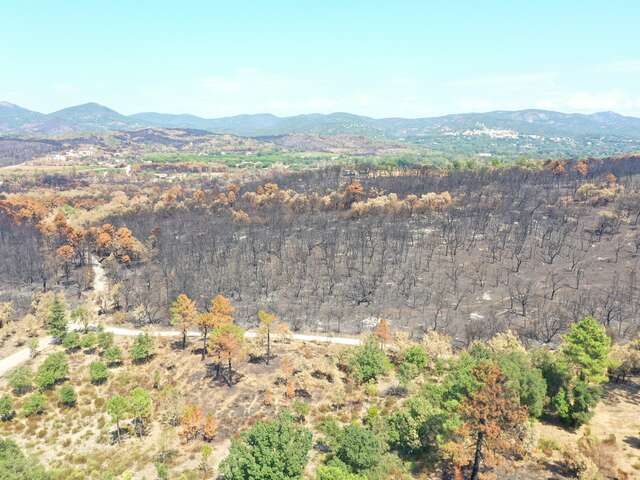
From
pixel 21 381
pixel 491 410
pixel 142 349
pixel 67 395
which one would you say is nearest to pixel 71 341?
pixel 21 381

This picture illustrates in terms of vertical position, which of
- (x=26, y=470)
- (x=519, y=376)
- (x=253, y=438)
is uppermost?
(x=519, y=376)

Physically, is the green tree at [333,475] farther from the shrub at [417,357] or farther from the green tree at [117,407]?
the green tree at [117,407]

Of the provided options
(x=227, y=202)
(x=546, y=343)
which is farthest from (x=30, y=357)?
(x=227, y=202)

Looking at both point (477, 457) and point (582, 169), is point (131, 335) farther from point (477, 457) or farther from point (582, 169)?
point (582, 169)

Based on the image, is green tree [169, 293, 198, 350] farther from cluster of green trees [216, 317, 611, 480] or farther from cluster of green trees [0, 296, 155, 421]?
cluster of green trees [216, 317, 611, 480]

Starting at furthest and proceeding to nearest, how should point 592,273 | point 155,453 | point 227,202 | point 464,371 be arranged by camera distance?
1. point 227,202
2. point 592,273
3. point 155,453
4. point 464,371

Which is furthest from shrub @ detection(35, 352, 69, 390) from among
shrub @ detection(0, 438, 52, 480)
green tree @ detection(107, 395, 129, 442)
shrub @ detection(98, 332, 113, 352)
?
shrub @ detection(0, 438, 52, 480)

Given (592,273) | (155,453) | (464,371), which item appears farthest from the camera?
(592,273)

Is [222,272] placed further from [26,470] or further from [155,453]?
[26,470]
